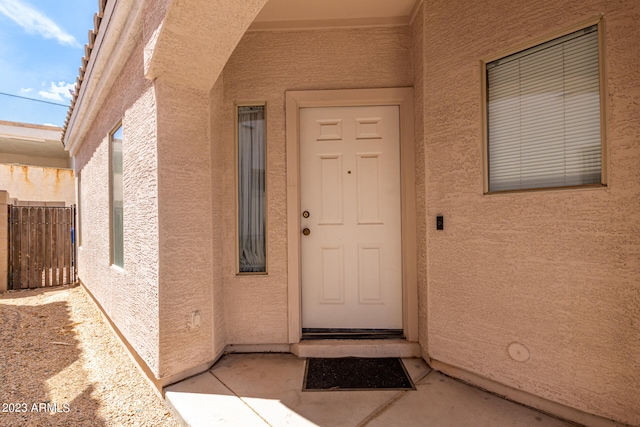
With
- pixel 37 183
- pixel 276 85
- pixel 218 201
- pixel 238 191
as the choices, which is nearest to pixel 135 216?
pixel 218 201

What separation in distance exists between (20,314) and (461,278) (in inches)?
257

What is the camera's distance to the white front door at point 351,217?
3250 millimetres

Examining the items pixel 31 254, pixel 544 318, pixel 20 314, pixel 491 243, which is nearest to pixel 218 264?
pixel 491 243

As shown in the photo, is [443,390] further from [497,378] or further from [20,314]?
[20,314]

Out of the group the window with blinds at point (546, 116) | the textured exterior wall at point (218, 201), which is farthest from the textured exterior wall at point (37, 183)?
the window with blinds at point (546, 116)

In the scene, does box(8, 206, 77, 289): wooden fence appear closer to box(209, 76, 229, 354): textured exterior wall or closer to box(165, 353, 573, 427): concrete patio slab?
box(209, 76, 229, 354): textured exterior wall

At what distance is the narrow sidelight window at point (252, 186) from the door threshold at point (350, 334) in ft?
3.03

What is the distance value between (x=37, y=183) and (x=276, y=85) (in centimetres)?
1434

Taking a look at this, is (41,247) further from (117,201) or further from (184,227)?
(184,227)

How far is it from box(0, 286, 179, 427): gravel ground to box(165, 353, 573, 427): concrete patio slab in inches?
12.2

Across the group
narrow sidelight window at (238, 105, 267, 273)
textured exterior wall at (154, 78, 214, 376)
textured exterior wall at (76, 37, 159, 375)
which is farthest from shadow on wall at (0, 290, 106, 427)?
narrow sidelight window at (238, 105, 267, 273)

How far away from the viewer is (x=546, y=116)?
88.7 inches

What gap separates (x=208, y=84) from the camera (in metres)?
2.72

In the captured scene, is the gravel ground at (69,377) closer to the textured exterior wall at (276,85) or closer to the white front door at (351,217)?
the textured exterior wall at (276,85)
